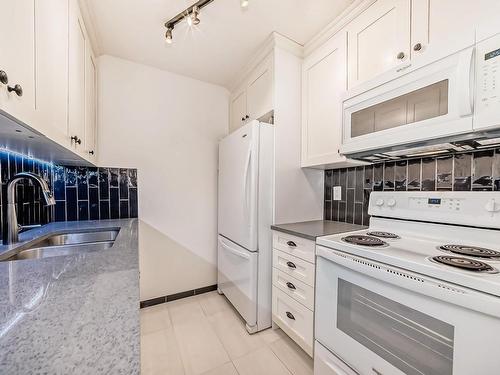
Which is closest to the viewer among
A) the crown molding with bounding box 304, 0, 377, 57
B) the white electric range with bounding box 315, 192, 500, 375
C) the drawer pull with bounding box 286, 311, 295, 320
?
the white electric range with bounding box 315, 192, 500, 375

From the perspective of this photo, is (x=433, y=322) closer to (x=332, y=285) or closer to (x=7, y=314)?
(x=332, y=285)

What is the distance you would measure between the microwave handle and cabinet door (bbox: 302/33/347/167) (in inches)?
24.2

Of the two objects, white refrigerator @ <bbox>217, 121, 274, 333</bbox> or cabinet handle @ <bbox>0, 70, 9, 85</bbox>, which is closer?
cabinet handle @ <bbox>0, 70, 9, 85</bbox>

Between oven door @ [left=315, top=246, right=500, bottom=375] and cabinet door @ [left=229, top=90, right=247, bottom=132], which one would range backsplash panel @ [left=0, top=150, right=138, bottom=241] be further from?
oven door @ [left=315, top=246, right=500, bottom=375]

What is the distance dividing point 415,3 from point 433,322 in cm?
154

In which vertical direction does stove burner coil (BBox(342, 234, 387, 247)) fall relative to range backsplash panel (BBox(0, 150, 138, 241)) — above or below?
below

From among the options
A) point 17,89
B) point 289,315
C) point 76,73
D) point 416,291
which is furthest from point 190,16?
point 289,315

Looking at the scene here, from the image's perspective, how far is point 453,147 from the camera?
3.72 ft

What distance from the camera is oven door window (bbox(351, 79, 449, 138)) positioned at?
38.8 inches

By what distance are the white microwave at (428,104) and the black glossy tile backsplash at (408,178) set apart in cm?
35

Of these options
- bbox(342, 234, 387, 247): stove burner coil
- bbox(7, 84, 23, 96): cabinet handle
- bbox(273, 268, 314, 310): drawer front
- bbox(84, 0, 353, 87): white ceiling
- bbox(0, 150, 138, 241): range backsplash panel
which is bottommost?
bbox(273, 268, 314, 310): drawer front

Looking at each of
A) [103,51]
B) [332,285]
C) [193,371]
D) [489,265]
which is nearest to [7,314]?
[332,285]

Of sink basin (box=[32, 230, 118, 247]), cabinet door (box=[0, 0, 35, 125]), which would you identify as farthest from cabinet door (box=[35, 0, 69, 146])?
sink basin (box=[32, 230, 118, 247])

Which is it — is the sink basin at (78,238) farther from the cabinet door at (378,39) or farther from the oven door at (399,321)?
the cabinet door at (378,39)
